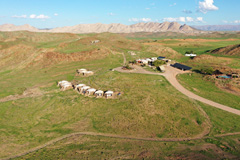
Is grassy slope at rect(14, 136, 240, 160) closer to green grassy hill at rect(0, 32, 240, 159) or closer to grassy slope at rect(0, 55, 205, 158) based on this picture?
green grassy hill at rect(0, 32, 240, 159)

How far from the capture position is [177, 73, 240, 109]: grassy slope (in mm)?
46044

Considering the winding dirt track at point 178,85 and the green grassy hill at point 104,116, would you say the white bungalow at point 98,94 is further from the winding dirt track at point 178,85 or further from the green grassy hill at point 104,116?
the winding dirt track at point 178,85

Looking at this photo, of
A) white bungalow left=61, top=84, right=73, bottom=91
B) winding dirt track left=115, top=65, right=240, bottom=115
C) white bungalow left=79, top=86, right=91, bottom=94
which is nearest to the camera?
winding dirt track left=115, top=65, right=240, bottom=115

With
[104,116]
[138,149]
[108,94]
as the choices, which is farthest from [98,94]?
[138,149]

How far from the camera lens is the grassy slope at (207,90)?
46044mm

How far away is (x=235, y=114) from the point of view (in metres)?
39.6

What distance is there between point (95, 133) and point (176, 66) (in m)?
59.7

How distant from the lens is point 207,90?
52.8 meters

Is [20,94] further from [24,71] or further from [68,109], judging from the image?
[24,71]

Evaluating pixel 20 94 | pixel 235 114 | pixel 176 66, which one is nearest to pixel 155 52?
pixel 176 66

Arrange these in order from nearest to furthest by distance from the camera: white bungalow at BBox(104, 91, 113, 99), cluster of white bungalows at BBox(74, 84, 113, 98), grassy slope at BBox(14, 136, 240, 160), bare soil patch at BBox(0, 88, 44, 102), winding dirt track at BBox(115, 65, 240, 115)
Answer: grassy slope at BBox(14, 136, 240, 160), winding dirt track at BBox(115, 65, 240, 115), white bungalow at BBox(104, 91, 113, 99), cluster of white bungalows at BBox(74, 84, 113, 98), bare soil patch at BBox(0, 88, 44, 102)

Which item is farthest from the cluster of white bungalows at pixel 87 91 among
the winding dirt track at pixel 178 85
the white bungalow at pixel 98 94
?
the winding dirt track at pixel 178 85

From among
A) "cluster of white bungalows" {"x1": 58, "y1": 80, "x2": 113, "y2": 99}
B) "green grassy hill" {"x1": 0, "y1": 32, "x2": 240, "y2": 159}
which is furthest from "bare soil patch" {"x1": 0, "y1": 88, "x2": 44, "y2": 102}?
"cluster of white bungalows" {"x1": 58, "y1": 80, "x2": 113, "y2": 99}

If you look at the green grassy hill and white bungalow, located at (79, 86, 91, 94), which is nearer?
the green grassy hill
